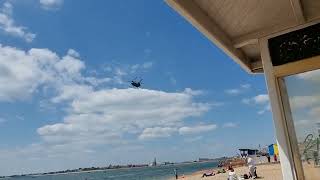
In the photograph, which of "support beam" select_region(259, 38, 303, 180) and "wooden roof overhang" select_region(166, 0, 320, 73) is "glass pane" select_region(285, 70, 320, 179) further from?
"wooden roof overhang" select_region(166, 0, 320, 73)

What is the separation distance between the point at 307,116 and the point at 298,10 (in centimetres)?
97

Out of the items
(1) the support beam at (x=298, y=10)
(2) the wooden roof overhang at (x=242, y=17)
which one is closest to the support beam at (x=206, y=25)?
(2) the wooden roof overhang at (x=242, y=17)

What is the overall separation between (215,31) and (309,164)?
1495 mm

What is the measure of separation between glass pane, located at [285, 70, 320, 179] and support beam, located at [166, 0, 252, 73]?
0.74 m

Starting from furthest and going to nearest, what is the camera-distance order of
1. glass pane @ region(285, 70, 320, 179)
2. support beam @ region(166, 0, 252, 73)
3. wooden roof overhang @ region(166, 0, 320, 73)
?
glass pane @ region(285, 70, 320, 179)
wooden roof overhang @ region(166, 0, 320, 73)
support beam @ region(166, 0, 252, 73)

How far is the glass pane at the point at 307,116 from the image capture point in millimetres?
3166

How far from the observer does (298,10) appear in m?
3.08

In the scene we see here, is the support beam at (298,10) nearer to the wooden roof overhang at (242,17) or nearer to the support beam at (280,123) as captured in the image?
the wooden roof overhang at (242,17)

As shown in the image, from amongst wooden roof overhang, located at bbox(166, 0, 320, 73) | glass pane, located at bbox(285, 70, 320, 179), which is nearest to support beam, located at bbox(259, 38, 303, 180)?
glass pane, located at bbox(285, 70, 320, 179)

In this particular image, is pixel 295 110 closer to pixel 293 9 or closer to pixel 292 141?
pixel 292 141

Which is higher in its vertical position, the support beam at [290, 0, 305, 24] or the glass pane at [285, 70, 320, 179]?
the support beam at [290, 0, 305, 24]

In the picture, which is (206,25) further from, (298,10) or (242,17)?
(298,10)

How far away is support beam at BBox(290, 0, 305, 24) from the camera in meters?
3.00

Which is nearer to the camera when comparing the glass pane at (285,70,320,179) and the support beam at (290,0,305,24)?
the support beam at (290,0,305,24)
